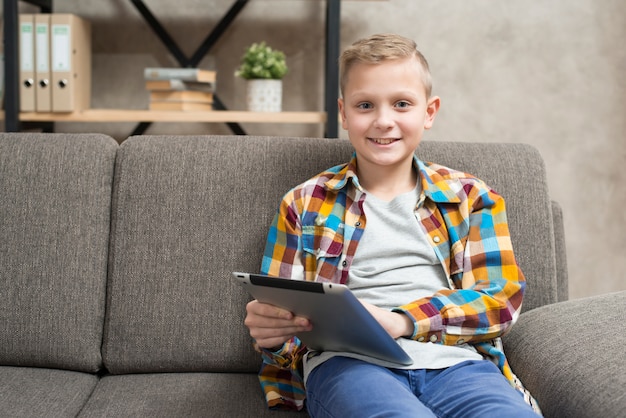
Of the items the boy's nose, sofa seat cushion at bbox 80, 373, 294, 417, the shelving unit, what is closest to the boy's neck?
the boy's nose

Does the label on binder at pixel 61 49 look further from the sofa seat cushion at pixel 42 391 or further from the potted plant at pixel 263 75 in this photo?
the sofa seat cushion at pixel 42 391

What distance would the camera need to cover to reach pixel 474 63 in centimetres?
A: 262

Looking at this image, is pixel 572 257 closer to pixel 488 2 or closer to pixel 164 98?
pixel 488 2

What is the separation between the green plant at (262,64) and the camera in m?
2.36

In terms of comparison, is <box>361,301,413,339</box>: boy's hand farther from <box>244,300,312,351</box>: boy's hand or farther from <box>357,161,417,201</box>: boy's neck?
<box>357,161,417,201</box>: boy's neck

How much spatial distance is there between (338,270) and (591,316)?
1.47 feet

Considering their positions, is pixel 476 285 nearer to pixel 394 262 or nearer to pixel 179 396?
pixel 394 262

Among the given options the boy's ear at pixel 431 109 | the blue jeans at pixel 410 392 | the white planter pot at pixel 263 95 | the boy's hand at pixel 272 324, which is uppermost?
the white planter pot at pixel 263 95

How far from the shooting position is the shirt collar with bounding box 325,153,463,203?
137 centimetres

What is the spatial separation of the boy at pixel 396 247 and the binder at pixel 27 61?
4.12 feet

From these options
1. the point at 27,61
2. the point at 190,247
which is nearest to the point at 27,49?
the point at 27,61

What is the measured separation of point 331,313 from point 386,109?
1.45 ft

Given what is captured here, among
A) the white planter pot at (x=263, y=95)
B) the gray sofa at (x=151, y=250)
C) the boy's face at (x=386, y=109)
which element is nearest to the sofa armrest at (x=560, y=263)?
the gray sofa at (x=151, y=250)

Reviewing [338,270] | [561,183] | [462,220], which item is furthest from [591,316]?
[561,183]
